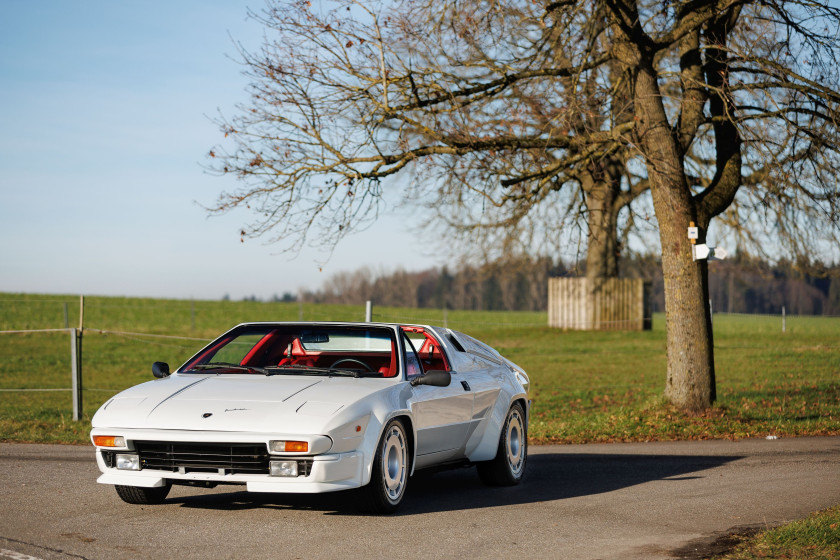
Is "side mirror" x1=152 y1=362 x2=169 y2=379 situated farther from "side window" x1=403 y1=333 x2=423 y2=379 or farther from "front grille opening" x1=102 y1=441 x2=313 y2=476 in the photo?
"side window" x1=403 y1=333 x2=423 y2=379

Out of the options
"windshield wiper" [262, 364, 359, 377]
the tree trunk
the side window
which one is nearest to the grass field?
the tree trunk

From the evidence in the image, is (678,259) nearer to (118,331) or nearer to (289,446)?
(289,446)

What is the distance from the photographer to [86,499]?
8.17 meters

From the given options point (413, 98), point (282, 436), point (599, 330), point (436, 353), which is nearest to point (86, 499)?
point (282, 436)

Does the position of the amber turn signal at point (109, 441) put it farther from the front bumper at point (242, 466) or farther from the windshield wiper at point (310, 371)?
the windshield wiper at point (310, 371)

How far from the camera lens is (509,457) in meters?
9.55

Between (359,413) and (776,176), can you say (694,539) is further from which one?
(776,176)

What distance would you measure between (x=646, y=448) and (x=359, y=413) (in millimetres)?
6577

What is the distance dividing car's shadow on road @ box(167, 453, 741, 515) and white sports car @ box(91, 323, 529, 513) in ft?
0.99

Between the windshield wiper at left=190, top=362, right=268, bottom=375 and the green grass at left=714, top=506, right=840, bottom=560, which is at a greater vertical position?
the windshield wiper at left=190, top=362, right=268, bottom=375

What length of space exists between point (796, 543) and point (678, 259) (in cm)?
845

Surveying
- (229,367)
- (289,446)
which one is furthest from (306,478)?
(229,367)

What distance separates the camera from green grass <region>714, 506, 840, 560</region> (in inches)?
248

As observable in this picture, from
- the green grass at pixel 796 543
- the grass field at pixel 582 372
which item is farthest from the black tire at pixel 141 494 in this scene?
the grass field at pixel 582 372
